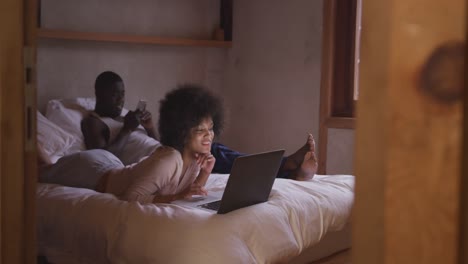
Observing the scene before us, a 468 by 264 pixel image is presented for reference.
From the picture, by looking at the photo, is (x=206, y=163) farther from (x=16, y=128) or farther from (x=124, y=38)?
(x=124, y=38)

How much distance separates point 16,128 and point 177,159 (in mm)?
1501

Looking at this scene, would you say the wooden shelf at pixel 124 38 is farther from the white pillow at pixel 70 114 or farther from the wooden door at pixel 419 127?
the wooden door at pixel 419 127

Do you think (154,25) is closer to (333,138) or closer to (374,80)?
(333,138)

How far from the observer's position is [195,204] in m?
2.36

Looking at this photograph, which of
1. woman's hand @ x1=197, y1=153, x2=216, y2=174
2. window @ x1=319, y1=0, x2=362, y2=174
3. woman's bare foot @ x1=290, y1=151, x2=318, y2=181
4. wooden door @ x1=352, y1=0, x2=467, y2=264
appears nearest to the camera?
wooden door @ x1=352, y1=0, x2=467, y2=264

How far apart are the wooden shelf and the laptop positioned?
6.13 feet

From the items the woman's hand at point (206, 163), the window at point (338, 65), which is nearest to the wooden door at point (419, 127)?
the woman's hand at point (206, 163)

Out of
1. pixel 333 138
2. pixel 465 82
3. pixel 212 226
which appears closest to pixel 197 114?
pixel 212 226

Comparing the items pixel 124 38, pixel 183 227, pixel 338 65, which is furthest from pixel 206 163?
pixel 338 65

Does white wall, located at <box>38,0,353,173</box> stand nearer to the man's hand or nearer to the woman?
the man's hand

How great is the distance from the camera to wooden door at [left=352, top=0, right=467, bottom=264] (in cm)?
60

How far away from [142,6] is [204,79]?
83 centimetres

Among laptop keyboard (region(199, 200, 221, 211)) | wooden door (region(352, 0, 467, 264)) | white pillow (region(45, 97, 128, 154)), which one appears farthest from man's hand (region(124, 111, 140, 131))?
wooden door (region(352, 0, 467, 264))

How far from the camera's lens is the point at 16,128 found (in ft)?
3.38
